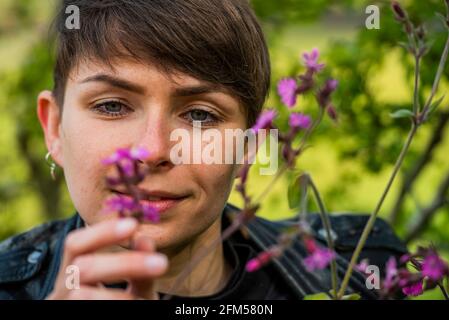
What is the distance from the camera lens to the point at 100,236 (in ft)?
2.67

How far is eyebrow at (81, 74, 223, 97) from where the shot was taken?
1527mm

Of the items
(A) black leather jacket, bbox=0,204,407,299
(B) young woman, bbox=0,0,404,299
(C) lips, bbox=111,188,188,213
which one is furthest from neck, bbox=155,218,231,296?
(C) lips, bbox=111,188,188,213

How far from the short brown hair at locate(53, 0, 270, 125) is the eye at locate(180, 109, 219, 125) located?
0.08m

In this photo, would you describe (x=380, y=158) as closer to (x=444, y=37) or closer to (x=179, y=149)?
(x=444, y=37)

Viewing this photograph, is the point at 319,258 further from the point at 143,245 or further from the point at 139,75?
the point at 139,75

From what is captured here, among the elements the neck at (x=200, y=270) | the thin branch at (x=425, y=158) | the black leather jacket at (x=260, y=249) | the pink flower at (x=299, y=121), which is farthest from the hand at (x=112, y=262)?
the thin branch at (x=425, y=158)

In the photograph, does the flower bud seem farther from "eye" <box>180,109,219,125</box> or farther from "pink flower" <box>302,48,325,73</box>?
"eye" <box>180,109,219,125</box>

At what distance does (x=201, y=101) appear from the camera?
164 cm

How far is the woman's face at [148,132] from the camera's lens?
58.3 inches

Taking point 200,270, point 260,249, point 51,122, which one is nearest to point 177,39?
point 51,122

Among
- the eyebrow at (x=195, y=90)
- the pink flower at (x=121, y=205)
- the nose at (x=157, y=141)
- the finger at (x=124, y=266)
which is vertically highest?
the eyebrow at (x=195, y=90)

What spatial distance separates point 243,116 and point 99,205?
445 millimetres

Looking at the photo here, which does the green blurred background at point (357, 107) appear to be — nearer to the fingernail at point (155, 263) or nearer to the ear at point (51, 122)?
the ear at point (51, 122)
